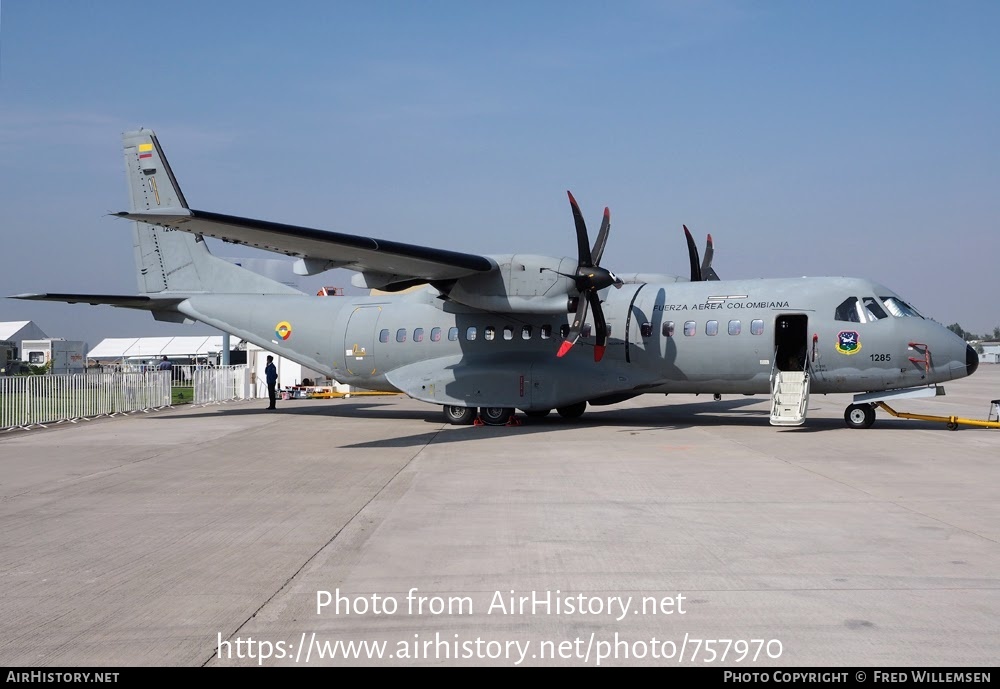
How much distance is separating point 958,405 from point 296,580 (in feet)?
91.3

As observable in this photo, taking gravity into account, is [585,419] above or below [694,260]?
below

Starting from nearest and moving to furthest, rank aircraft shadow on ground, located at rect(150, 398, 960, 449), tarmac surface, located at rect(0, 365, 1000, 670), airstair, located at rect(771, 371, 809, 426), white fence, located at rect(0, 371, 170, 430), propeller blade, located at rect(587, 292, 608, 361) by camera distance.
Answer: tarmac surface, located at rect(0, 365, 1000, 670), airstair, located at rect(771, 371, 809, 426), aircraft shadow on ground, located at rect(150, 398, 960, 449), propeller blade, located at rect(587, 292, 608, 361), white fence, located at rect(0, 371, 170, 430)

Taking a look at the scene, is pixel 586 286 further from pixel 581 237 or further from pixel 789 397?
pixel 789 397

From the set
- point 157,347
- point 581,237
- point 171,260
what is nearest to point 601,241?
point 581,237

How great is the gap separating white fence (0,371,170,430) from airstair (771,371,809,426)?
58.7 feet

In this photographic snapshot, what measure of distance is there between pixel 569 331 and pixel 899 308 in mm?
7098

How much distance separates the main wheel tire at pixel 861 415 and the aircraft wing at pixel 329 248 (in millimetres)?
8556

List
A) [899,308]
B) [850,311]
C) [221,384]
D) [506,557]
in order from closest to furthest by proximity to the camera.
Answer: [506,557] < [899,308] < [850,311] < [221,384]

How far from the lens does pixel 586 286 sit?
1875 centimetres

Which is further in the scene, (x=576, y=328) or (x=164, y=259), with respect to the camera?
(x=164, y=259)

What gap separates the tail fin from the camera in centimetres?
2369

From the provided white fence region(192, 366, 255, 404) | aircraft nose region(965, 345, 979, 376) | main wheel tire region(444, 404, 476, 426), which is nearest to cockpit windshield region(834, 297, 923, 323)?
aircraft nose region(965, 345, 979, 376)

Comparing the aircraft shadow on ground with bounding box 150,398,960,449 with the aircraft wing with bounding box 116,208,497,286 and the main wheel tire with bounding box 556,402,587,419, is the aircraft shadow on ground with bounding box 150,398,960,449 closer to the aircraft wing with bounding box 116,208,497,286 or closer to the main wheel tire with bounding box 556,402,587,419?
the main wheel tire with bounding box 556,402,587,419

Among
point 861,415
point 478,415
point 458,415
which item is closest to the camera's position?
point 861,415
